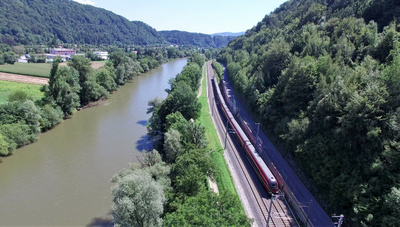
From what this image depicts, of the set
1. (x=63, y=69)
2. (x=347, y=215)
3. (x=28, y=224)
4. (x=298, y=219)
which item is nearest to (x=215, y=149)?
(x=298, y=219)

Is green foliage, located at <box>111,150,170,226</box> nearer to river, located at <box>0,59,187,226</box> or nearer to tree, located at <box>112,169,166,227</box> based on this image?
tree, located at <box>112,169,166,227</box>

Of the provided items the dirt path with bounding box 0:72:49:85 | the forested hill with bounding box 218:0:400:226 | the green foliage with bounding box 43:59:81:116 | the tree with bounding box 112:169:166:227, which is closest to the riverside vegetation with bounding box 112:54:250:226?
the tree with bounding box 112:169:166:227

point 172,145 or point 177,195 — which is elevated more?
point 172,145

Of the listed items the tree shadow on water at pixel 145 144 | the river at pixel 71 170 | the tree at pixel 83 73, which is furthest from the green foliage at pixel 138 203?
the tree at pixel 83 73

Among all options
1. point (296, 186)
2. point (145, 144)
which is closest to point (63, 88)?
point (145, 144)

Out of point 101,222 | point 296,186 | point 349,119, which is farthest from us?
point 296,186

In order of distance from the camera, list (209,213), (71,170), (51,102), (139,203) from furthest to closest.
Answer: (51,102), (71,170), (139,203), (209,213)

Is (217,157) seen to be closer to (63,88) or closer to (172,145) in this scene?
(172,145)
